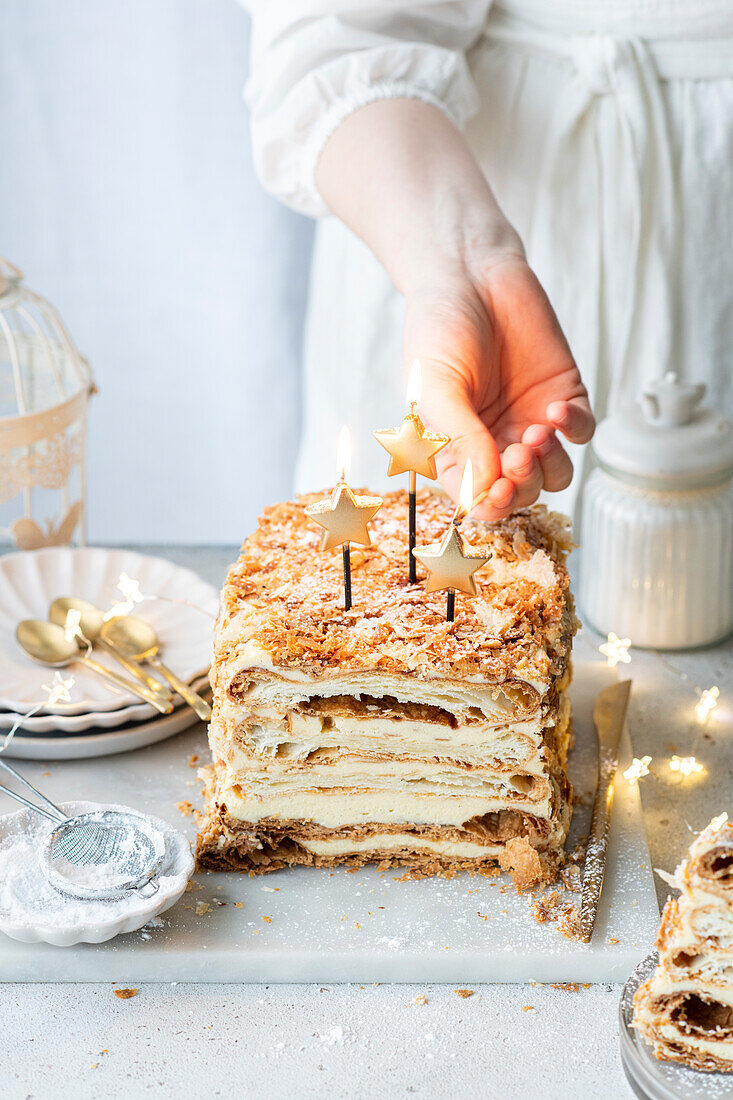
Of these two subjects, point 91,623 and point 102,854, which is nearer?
point 102,854

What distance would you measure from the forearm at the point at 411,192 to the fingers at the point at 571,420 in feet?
0.99

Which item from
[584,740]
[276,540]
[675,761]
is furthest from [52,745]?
[675,761]

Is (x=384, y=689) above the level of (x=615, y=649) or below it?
above

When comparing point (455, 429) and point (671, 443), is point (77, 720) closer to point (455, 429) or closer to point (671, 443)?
point (455, 429)

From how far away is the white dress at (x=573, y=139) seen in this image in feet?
6.34

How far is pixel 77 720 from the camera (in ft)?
5.29

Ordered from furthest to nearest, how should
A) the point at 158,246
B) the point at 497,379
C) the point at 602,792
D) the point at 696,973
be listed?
the point at 158,246
the point at 497,379
the point at 602,792
the point at 696,973

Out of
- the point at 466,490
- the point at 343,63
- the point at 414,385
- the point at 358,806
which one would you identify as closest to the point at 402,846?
the point at 358,806

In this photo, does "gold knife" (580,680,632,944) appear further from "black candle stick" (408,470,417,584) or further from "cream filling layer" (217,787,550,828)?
"black candle stick" (408,470,417,584)

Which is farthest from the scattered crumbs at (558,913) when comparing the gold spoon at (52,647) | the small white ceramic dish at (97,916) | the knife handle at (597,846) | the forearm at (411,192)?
the forearm at (411,192)

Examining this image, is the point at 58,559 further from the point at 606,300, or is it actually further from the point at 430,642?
the point at 606,300

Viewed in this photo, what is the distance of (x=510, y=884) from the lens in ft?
4.69

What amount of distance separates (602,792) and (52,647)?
82 cm

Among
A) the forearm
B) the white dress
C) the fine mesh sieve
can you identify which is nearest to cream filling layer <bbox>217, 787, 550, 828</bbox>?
the fine mesh sieve
